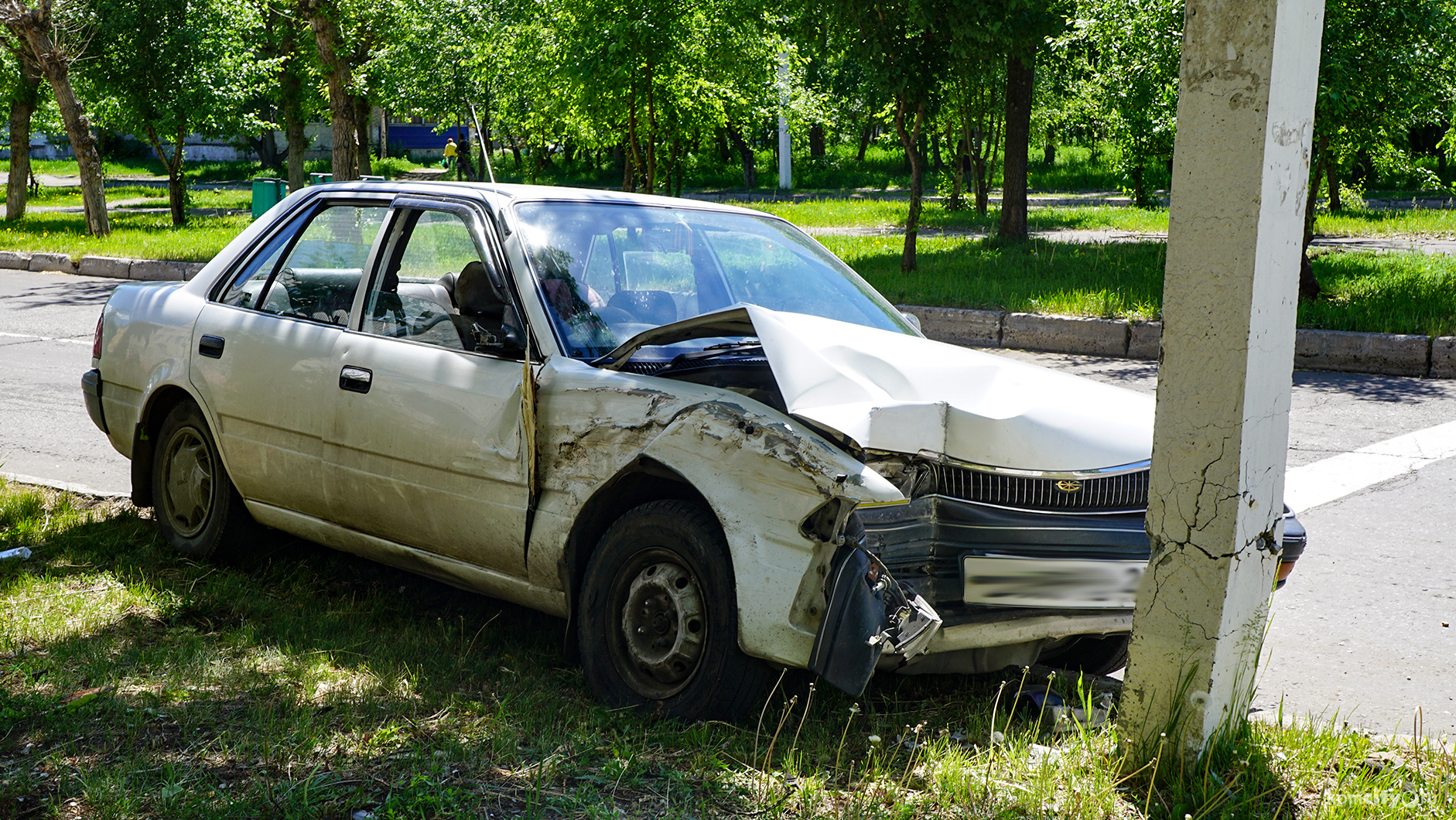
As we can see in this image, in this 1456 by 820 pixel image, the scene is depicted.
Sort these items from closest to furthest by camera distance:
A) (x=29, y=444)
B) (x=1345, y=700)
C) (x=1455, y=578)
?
(x=1345, y=700) → (x=1455, y=578) → (x=29, y=444)

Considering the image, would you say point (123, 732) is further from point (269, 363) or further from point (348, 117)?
point (348, 117)

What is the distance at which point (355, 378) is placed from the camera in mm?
4121

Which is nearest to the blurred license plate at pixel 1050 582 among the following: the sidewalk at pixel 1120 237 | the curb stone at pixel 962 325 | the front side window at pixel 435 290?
the front side window at pixel 435 290

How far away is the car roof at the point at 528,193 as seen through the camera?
4199mm

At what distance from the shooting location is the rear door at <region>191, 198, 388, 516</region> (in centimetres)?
430

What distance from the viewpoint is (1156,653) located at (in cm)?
291

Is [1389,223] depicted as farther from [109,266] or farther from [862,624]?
[862,624]

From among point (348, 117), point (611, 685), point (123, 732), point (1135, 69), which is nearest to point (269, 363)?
point (123, 732)

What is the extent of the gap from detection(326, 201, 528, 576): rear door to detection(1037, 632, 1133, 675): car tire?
179 centimetres

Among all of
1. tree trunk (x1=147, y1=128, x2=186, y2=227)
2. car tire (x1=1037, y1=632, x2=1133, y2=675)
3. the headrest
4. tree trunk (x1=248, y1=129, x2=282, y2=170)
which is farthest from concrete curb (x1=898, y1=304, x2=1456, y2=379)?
tree trunk (x1=248, y1=129, x2=282, y2=170)

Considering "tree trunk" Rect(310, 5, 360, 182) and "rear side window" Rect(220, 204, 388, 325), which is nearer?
"rear side window" Rect(220, 204, 388, 325)

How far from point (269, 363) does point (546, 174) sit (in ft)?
139

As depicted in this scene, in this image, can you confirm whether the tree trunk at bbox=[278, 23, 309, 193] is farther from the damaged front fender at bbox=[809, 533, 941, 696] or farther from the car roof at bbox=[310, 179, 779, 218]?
the damaged front fender at bbox=[809, 533, 941, 696]

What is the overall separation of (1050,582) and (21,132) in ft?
84.3
